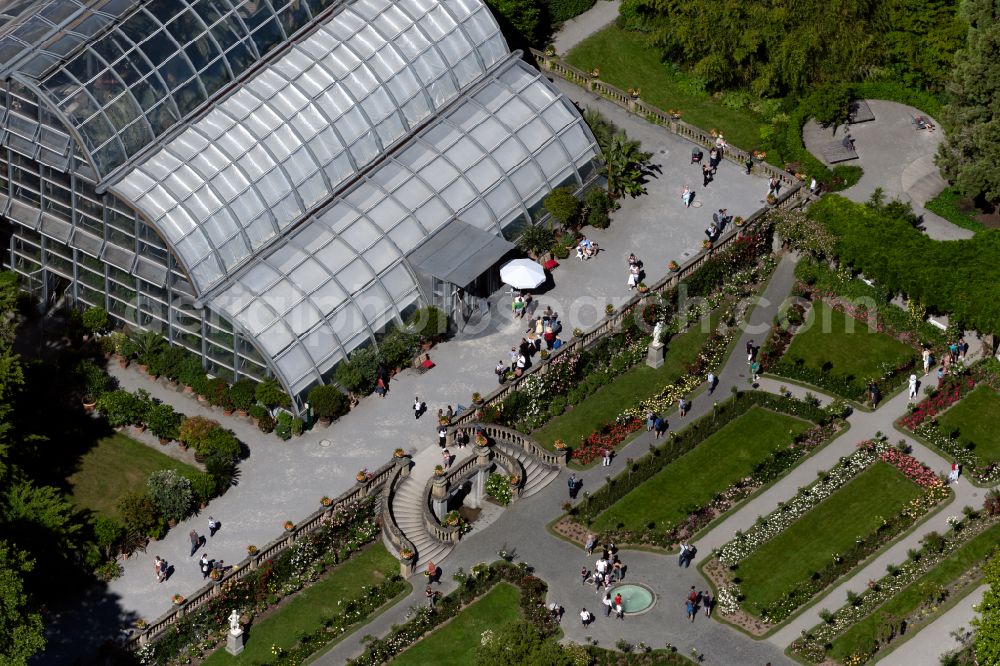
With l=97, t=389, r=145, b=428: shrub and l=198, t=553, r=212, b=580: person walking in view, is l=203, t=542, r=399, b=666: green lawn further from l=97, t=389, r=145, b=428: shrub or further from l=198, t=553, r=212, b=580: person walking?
l=97, t=389, r=145, b=428: shrub

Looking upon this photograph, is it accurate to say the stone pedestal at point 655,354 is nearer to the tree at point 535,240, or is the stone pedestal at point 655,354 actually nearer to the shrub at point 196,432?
the tree at point 535,240

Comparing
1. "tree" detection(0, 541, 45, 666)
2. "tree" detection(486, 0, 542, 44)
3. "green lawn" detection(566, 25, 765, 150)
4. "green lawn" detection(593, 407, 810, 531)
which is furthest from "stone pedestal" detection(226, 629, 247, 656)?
"tree" detection(486, 0, 542, 44)

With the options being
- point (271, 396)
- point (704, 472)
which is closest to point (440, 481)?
point (271, 396)

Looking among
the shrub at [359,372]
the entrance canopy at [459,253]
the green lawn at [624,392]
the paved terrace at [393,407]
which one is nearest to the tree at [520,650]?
the paved terrace at [393,407]

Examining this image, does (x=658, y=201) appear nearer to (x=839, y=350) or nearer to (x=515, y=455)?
(x=839, y=350)

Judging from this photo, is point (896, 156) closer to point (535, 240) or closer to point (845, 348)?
point (845, 348)

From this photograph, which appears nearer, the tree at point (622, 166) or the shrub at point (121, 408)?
the shrub at point (121, 408)

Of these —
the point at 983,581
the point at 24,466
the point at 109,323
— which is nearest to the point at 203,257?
the point at 109,323
